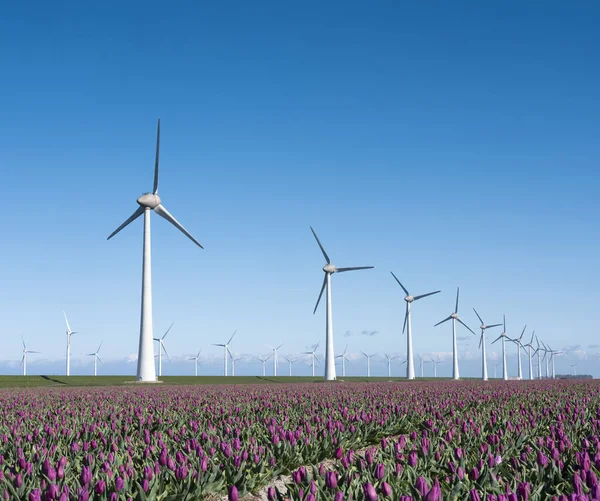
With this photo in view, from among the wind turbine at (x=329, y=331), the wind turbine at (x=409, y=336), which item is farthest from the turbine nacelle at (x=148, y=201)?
the wind turbine at (x=409, y=336)

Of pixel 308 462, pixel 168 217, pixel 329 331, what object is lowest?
pixel 308 462

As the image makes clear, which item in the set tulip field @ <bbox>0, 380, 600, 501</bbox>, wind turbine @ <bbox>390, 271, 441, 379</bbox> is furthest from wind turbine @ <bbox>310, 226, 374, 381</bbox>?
tulip field @ <bbox>0, 380, 600, 501</bbox>

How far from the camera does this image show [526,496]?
5.68 metres

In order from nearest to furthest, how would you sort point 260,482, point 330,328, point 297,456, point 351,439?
point 260,482, point 297,456, point 351,439, point 330,328

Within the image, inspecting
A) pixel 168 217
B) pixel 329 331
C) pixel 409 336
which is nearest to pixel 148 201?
pixel 168 217

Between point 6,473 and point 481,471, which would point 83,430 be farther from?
point 481,471

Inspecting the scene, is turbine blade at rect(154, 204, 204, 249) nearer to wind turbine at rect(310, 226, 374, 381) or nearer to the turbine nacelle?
the turbine nacelle

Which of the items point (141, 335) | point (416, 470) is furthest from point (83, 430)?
point (141, 335)

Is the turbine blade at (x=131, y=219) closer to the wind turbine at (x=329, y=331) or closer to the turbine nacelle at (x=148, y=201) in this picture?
the turbine nacelle at (x=148, y=201)

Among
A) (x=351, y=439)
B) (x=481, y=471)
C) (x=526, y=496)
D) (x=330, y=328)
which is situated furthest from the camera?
(x=330, y=328)

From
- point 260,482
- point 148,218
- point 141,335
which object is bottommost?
point 260,482

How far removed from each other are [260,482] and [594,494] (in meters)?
4.17

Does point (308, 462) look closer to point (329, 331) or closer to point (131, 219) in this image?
point (131, 219)

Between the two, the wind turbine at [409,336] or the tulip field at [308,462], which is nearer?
the tulip field at [308,462]
